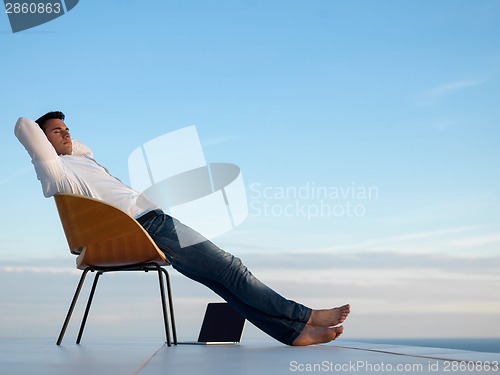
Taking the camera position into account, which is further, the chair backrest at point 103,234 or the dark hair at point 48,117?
the dark hair at point 48,117

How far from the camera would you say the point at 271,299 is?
2.69 m

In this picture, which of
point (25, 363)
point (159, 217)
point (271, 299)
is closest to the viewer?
point (25, 363)

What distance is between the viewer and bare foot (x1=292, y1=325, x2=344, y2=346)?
8.86ft

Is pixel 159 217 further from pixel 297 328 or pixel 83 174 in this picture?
pixel 297 328

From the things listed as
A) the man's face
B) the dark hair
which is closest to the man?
the man's face

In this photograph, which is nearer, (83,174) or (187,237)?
(187,237)

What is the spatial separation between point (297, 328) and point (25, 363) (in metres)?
1.25

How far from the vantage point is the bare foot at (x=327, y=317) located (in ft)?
8.87

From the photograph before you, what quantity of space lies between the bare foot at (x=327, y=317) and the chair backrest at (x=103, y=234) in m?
0.70

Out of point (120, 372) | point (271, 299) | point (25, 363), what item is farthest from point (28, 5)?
point (120, 372)

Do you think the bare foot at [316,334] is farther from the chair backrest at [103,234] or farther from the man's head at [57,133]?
the man's head at [57,133]

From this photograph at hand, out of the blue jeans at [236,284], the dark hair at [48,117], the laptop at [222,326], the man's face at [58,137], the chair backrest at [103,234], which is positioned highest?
the dark hair at [48,117]

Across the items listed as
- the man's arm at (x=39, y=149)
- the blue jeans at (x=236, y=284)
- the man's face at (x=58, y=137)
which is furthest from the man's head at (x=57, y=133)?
the blue jeans at (x=236, y=284)

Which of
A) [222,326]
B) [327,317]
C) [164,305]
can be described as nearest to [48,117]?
[164,305]
